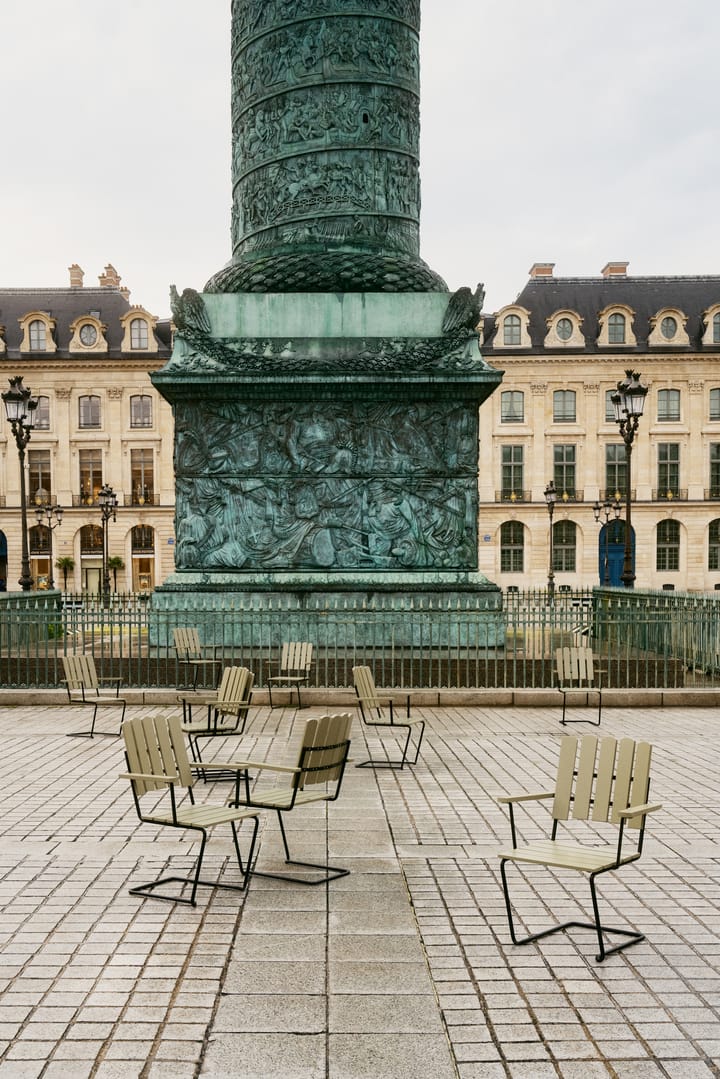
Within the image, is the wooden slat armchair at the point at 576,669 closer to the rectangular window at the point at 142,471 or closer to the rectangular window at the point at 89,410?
the rectangular window at the point at 142,471

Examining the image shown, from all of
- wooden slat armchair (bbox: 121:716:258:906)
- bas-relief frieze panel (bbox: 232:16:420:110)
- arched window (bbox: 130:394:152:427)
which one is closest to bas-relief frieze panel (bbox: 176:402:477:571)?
bas-relief frieze panel (bbox: 232:16:420:110)

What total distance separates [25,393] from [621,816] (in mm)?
18121

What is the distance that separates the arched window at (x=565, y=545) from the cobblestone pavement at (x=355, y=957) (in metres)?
50.4

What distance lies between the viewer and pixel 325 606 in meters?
17.0

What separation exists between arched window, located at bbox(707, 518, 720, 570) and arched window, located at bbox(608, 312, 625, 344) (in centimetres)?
1073

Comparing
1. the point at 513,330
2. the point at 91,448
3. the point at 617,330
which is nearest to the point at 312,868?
the point at 513,330

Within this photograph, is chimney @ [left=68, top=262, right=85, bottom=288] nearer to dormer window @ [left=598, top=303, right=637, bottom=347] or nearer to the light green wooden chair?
dormer window @ [left=598, top=303, right=637, bottom=347]

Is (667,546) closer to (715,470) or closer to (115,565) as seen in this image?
(715,470)

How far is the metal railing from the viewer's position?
14.0 m

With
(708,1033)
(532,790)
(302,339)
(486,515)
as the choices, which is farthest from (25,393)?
(486,515)

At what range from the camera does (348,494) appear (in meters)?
17.6

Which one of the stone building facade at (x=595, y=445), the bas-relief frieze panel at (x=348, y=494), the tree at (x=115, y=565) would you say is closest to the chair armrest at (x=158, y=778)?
the bas-relief frieze panel at (x=348, y=494)

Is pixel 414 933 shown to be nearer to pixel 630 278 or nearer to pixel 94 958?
pixel 94 958

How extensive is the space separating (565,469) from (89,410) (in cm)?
2502
